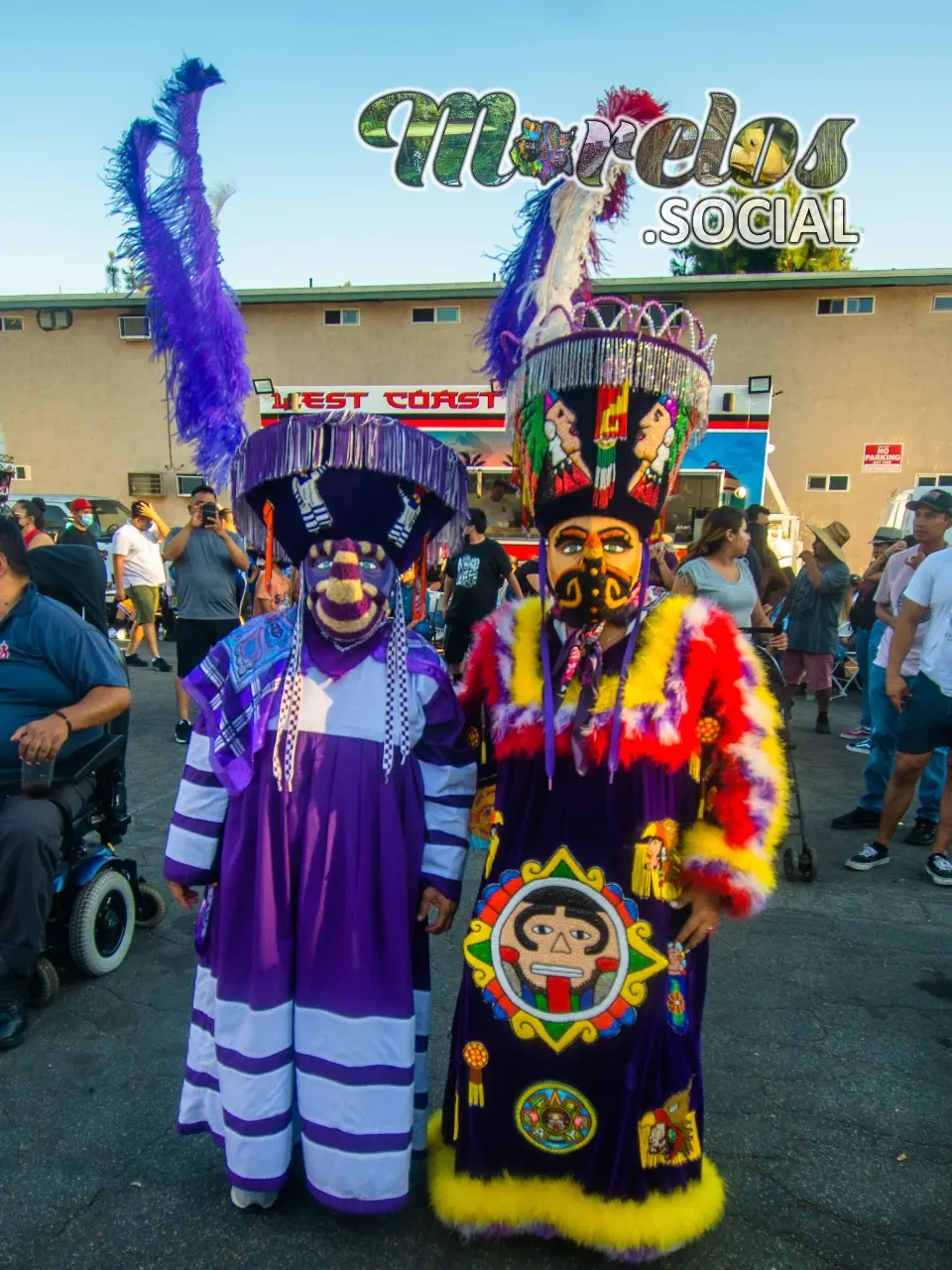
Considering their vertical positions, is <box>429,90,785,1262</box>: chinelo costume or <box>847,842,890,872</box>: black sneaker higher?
<box>429,90,785,1262</box>: chinelo costume

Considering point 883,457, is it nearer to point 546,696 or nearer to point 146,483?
point 146,483

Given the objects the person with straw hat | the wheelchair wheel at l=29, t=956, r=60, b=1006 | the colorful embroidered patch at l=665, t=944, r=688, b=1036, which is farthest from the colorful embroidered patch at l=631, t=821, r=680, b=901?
the person with straw hat

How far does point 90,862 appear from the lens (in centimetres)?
340

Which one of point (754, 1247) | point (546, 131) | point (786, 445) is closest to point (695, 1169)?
point (754, 1247)

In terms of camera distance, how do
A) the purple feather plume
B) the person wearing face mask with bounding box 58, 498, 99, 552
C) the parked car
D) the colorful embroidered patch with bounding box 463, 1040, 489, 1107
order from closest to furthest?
the colorful embroidered patch with bounding box 463, 1040, 489, 1107 < the purple feather plume < the person wearing face mask with bounding box 58, 498, 99, 552 < the parked car

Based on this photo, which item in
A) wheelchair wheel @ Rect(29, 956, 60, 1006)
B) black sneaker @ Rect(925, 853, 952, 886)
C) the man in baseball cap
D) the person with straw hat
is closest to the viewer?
wheelchair wheel @ Rect(29, 956, 60, 1006)

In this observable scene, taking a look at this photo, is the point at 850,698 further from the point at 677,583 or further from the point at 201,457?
the point at 201,457

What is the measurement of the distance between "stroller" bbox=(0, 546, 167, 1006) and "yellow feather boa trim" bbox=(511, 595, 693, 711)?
78.5 inches

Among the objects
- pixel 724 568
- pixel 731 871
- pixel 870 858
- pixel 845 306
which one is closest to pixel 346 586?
pixel 731 871

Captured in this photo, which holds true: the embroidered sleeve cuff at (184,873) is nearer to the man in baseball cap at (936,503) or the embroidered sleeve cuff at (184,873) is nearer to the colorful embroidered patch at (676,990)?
the colorful embroidered patch at (676,990)

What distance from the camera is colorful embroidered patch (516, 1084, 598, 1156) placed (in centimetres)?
205

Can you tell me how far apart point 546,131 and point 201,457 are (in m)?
1.95

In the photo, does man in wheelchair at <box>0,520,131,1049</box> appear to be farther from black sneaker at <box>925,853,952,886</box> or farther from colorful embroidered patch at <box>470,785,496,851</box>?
black sneaker at <box>925,853,952,886</box>

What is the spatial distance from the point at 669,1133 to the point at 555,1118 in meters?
0.27
